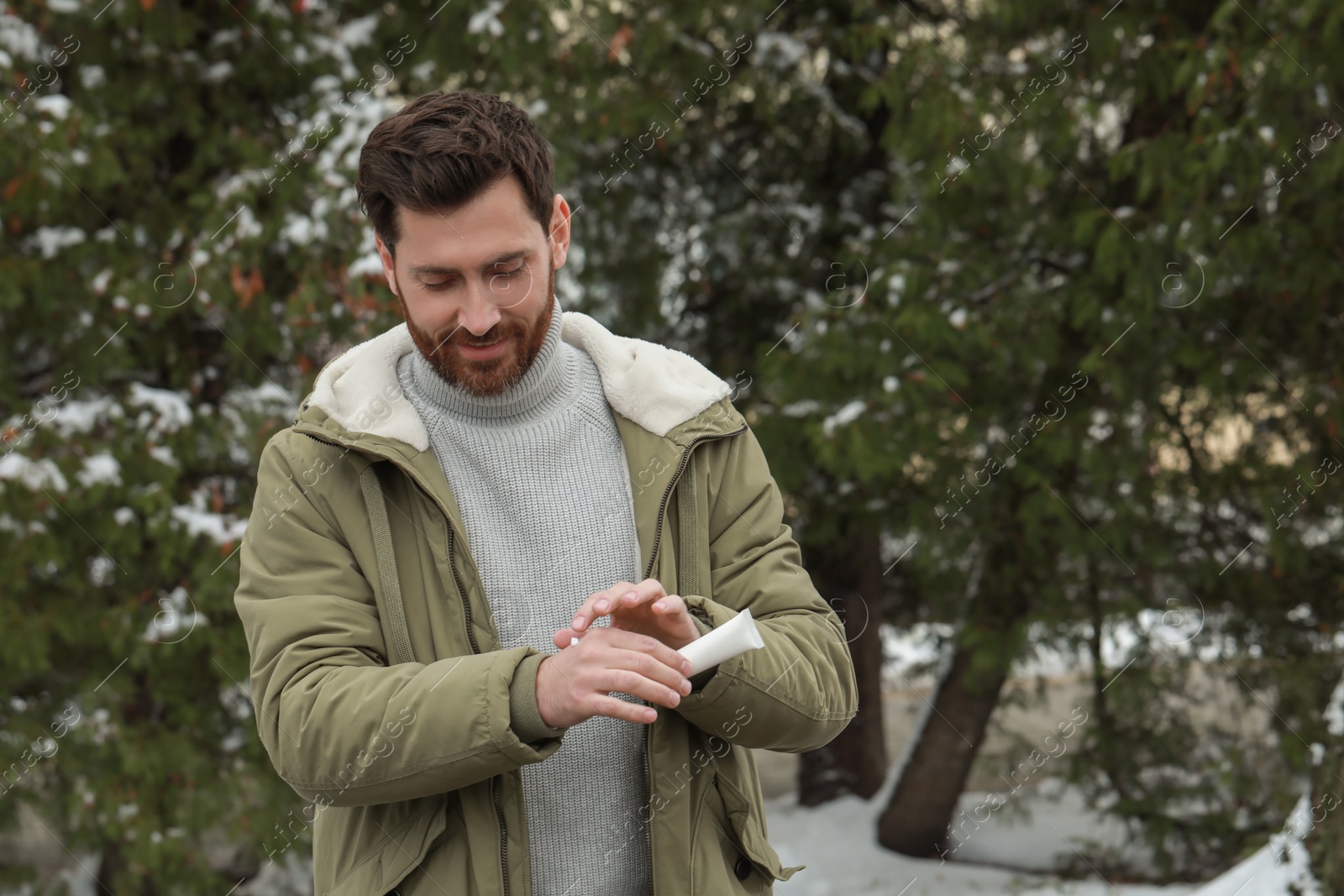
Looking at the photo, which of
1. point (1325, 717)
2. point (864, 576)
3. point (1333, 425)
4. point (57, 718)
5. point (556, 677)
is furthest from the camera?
point (864, 576)

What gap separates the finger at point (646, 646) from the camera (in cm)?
153

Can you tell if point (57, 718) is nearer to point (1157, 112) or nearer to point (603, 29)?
point (603, 29)

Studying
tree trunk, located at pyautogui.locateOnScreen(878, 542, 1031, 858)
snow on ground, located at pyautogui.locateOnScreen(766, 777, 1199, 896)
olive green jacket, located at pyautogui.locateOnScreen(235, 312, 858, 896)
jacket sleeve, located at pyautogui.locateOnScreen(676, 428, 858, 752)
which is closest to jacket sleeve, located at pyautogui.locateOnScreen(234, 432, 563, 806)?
olive green jacket, located at pyautogui.locateOnScreen(235, 312, 858, 896)

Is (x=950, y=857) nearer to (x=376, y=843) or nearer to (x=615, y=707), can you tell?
(x=376, y=843)

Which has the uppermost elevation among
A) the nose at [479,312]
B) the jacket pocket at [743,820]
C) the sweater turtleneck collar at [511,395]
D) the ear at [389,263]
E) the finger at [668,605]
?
the ear at [389,263]

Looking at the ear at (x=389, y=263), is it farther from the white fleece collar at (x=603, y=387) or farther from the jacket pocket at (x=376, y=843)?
the jacket pocket at (x=376, y=843)

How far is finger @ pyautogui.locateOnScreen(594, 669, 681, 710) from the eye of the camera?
1492 millimetres

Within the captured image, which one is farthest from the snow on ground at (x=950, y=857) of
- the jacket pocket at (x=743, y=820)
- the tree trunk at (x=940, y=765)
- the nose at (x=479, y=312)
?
the nose at (x=479, y=312)

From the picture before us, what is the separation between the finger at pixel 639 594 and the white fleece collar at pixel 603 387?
0.34 m

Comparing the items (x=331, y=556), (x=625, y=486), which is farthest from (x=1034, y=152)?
(x=331, y=556)

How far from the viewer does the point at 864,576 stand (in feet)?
22.6

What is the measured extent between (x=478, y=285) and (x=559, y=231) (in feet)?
0.71

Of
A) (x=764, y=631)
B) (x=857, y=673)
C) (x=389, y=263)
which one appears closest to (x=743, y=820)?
(x=764, y=631)

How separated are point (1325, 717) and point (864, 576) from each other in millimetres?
2924
